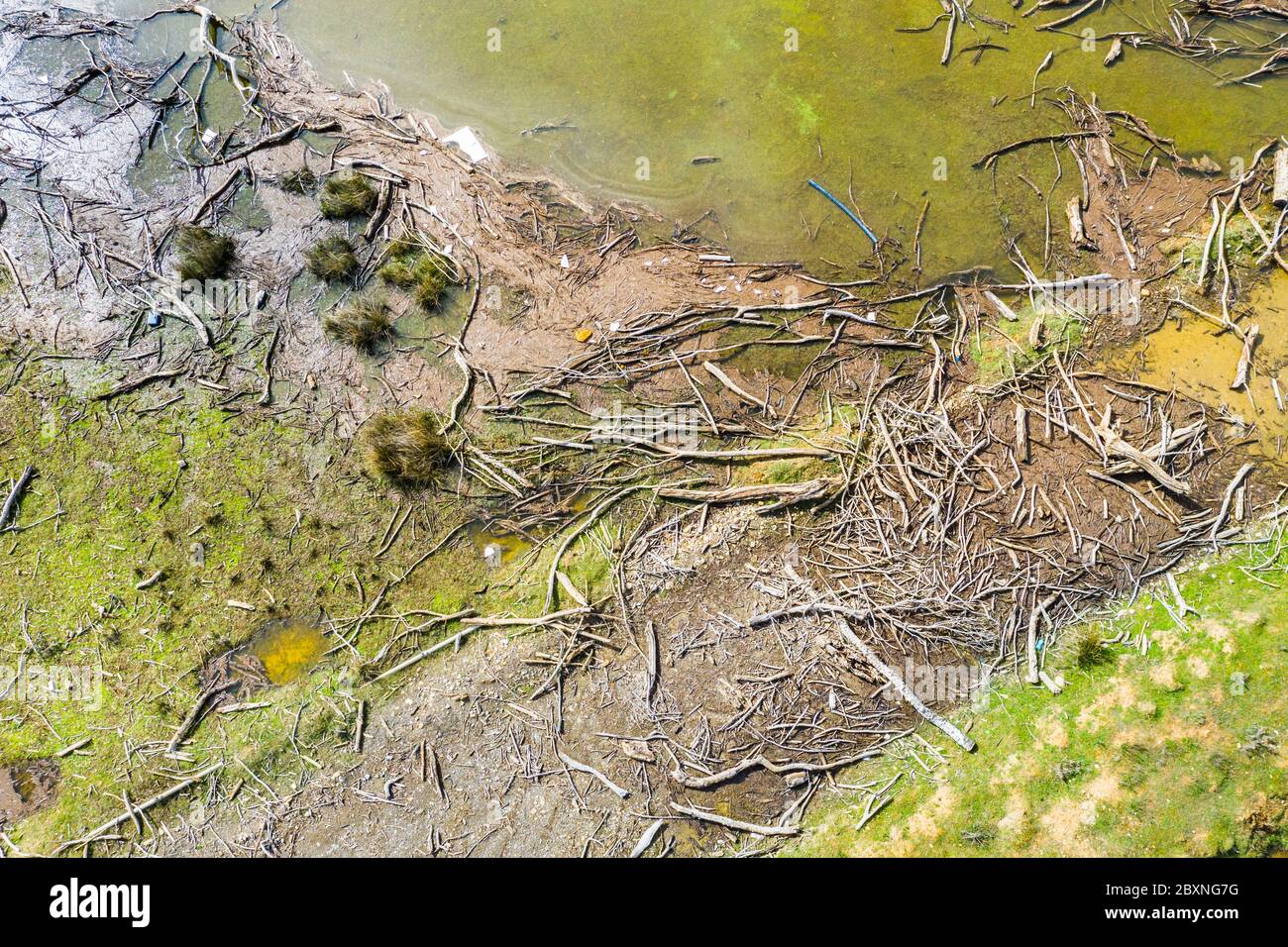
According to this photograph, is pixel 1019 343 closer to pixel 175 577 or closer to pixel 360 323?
pixel 360 323

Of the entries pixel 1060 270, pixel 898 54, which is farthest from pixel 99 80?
pixel 1060 270

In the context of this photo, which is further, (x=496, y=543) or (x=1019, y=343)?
(x=1019, y=343)

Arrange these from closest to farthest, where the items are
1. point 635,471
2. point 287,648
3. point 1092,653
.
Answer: point 1092,653
point 287,648
point 635,471

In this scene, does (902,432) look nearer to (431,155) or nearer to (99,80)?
(431,155)

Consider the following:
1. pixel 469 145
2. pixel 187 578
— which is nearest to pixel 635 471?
pixel 469 145

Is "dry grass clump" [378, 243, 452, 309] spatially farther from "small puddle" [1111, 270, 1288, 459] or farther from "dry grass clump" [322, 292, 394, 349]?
"small puddle" [1111, 270, 1288, 459]

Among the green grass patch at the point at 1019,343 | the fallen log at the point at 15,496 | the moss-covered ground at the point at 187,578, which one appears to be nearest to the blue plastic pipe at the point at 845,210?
the green grass patch at the point at 1019,343
